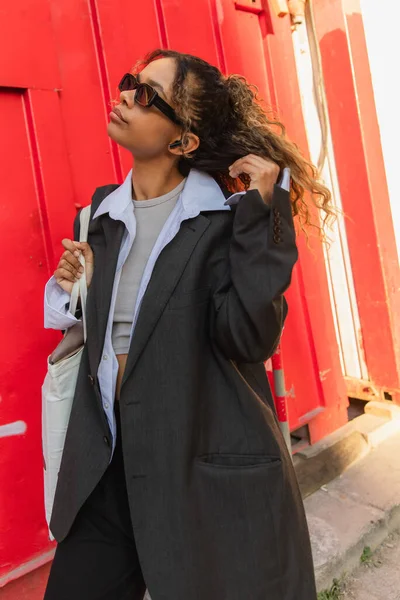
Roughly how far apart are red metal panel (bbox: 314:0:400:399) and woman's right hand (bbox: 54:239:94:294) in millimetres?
2653

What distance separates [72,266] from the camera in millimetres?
1575

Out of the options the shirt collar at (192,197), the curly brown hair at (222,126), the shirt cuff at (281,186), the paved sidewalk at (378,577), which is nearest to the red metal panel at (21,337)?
the shirt collar at (192,197)

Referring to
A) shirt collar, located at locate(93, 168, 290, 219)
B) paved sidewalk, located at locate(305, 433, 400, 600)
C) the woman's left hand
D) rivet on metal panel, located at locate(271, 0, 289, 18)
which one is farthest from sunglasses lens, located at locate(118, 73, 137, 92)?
paved sidewalk, located at locate(305, 433, 400, 600)

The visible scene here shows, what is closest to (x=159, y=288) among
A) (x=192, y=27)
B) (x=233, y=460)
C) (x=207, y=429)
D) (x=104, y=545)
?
(x=207, y=429)

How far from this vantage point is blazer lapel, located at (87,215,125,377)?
1.47 metres

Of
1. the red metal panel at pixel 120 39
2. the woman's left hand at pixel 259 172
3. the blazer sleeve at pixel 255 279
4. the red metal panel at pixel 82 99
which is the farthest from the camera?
the red metal panel at pixel 120 39

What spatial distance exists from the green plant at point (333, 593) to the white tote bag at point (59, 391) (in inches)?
57.9

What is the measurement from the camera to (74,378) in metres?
1.55

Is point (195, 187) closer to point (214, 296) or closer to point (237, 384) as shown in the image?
point (214, 296)

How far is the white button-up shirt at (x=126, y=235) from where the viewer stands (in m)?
1.46

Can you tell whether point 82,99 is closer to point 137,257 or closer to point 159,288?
point 137,257

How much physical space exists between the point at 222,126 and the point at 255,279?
0.66 metres

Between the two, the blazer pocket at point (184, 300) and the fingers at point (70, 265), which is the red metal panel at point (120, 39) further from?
the blazer pocket at point (184, 300)

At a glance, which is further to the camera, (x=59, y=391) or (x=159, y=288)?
(x=59, y=391)
